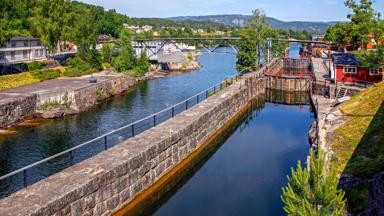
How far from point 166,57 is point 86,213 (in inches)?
3165

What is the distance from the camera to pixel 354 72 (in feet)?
144

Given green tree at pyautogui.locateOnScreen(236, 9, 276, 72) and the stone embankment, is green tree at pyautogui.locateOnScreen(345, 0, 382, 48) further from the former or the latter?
the stone embankment

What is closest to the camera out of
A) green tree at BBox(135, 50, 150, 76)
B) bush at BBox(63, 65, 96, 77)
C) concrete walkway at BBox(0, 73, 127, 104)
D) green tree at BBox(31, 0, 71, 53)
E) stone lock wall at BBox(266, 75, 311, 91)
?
concrete walkway at BBox(0, 73, 127, 104)

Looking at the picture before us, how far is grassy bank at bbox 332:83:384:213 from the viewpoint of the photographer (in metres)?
15.8

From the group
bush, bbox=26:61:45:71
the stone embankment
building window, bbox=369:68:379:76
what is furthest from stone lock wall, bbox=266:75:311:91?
bush, bbox=26:61:45:71

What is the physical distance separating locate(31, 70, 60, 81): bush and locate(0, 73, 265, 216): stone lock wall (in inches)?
1218

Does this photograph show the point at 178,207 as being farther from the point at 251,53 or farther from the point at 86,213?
the point at 251,53

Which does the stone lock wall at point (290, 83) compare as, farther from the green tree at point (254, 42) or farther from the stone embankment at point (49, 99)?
the stone embankment at point (49, 99)

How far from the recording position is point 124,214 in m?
17.1

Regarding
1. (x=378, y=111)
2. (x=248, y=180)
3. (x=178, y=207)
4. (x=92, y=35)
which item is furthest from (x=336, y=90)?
(x=92, y=35)

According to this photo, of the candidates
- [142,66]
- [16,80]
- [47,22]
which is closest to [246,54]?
[142,66]

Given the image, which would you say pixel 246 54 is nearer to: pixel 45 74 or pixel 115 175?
pixel 45 74

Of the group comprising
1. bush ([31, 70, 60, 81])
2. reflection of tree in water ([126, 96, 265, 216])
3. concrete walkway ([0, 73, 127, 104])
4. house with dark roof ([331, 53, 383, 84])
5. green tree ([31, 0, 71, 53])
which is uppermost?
green tree ([31, 0, 71, 53])

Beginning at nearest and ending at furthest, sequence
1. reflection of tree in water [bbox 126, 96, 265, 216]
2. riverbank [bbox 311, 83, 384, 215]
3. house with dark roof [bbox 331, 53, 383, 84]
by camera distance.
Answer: riverbank [bbox 311, 83, 384, 215]
reflection of tree in water [bbox 126, 96, 265, 216]
house with dark roof [bbox 331, 53, 383, 84]
